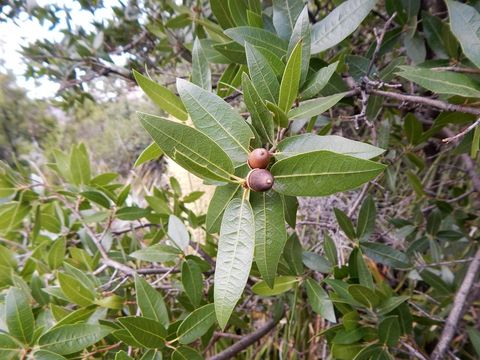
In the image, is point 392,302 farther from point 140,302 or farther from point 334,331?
point 140,302

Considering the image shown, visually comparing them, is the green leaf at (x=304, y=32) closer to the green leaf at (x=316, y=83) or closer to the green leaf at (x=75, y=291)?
the green leaf at (x=316, y=83)

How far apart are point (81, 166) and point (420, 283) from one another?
4.19 feet

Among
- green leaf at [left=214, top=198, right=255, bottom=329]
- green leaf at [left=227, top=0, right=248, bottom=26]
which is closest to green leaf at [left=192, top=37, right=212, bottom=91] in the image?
green leaf at [left=227, top=0, right=248, bottom=26]

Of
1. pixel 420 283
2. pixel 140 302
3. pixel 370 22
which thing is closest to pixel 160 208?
pixel 140 302

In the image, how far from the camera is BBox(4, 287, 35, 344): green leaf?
55cm

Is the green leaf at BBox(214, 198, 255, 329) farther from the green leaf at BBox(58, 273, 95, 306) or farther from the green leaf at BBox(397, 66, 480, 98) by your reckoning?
the green leaf at BBox(58, 273, 95, 306)

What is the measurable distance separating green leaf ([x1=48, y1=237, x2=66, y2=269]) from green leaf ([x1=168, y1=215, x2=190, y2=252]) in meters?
0.26

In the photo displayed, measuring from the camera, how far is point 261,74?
1.30 feet

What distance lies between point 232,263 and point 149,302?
12.1 inches

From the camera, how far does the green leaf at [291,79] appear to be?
365 mm

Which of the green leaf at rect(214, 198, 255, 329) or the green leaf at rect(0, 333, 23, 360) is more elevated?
the green leaf at rect(214, 198, 255, 329)

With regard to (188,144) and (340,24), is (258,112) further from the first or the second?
(340,24)

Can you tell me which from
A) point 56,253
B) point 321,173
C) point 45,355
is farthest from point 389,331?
point 56,253

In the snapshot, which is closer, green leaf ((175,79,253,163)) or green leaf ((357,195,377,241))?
green leaf ((175,79,253,163))
